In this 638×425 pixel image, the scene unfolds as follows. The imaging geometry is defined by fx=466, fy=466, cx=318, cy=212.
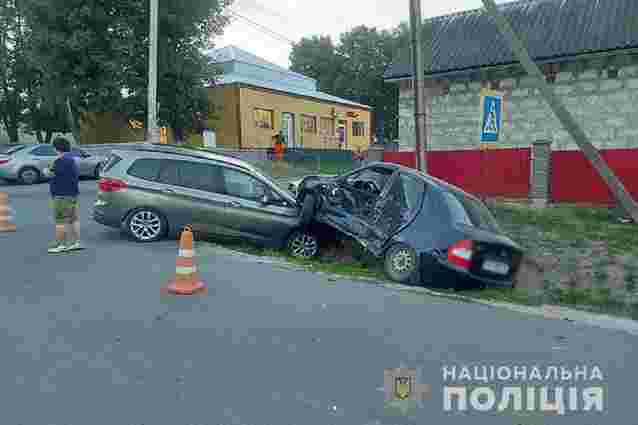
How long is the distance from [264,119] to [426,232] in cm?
2357

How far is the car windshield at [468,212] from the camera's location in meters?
6.45

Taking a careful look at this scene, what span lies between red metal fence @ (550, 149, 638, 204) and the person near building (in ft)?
39.0

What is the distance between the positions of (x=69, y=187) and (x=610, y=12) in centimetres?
1690

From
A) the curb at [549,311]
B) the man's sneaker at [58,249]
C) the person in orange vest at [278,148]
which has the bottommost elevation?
the curb at [549,311]

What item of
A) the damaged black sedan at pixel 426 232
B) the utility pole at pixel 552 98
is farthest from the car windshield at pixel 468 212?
the utility pole at pixel 552 98

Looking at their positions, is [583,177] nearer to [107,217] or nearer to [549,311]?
[549,311]

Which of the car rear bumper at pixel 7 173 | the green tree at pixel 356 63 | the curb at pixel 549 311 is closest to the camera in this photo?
the curb at pixel 549 311

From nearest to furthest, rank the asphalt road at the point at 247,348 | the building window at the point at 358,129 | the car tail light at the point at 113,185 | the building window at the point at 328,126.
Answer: the asphalt road at the point at 247,348 < the car tail light at the point at 113,185 < the building window at the point at 328,126 < the building window at the point at 358,129

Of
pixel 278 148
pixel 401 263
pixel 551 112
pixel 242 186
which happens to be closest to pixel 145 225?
pixel 242 186

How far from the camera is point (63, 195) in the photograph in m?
7.37

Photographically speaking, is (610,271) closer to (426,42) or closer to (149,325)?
(149,325)

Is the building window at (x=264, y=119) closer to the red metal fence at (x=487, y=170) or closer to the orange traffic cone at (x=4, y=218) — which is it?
the red metal fence at (x=487, y=170)

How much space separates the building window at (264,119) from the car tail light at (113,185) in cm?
2023

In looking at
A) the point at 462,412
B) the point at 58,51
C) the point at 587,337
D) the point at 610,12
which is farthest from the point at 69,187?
the point at 610,12
